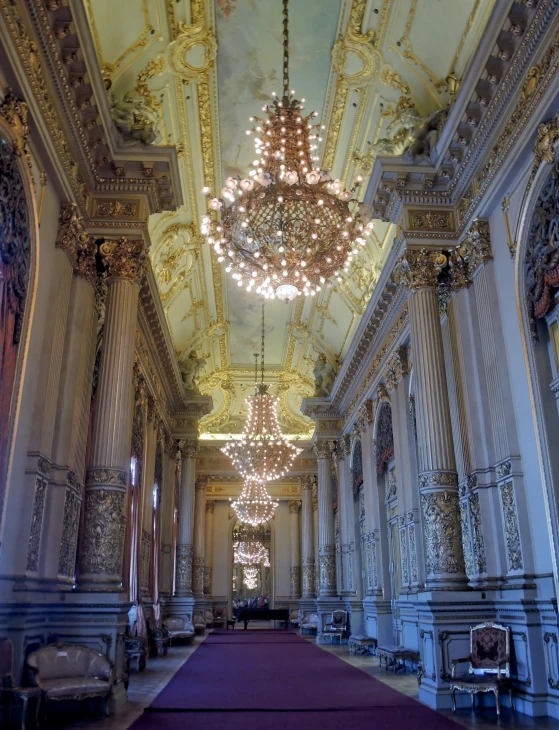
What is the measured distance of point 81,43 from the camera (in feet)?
21.9

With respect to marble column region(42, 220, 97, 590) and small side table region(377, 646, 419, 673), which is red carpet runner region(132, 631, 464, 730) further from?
marble column region(42, 220, 97, 590)

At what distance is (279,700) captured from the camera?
7062mm

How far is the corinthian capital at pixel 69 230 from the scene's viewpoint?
7.53 meters

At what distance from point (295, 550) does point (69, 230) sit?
18.3 meters

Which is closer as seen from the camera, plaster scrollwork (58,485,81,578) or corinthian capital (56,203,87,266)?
plaster scrollwork (58,485,81,578)

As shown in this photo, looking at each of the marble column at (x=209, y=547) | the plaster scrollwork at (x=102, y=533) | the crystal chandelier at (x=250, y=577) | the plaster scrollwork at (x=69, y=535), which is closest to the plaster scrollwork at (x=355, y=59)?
the plaster scrollwork at (x=102, y=533)

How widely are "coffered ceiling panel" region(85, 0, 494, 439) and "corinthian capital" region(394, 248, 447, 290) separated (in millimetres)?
1840

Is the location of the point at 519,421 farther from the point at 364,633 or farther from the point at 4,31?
the point at 364,633

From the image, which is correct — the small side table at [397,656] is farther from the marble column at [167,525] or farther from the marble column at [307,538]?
the marble column at [307,538]

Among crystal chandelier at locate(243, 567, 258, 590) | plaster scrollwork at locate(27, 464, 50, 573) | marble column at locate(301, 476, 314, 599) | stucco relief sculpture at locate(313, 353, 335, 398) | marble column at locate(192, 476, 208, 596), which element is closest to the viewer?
plaster scrollwork at locate(27, 464, 50, 573)

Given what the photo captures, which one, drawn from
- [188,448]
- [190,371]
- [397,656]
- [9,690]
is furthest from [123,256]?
[188,448]

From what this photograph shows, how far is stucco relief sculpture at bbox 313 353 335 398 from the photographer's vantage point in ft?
60.2

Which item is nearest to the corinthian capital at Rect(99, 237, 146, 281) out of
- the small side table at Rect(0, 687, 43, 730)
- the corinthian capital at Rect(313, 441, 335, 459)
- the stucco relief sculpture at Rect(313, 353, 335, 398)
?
the small side table at Rect(0, 687, 43, 730)

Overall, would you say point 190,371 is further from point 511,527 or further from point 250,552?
point 250,552
